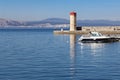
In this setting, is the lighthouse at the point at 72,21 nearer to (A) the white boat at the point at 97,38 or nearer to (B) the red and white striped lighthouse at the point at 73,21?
(B) the red and white striped lighthouse at the point at 73,21

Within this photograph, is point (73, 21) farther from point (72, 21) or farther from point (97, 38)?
point (97, 38)

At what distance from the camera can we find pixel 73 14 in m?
113

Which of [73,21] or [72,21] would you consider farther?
[73,21]

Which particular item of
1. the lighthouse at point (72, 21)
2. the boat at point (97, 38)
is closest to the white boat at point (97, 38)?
the boat at point (97, 38)

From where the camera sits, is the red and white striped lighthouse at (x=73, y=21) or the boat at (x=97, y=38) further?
the red and white striped lighthouse at (x=73, y=21)

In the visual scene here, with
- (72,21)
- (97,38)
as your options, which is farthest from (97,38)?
(72,21)

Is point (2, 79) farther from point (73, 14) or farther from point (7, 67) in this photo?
point (73, 14)

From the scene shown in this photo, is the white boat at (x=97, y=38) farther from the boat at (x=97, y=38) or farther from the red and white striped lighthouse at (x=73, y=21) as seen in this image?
the red and white striped lighthouse at (x=73, y=21)

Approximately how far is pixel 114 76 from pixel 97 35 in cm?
4360

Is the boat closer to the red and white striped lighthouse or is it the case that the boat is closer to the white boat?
the white boat

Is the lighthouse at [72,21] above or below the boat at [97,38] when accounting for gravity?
above

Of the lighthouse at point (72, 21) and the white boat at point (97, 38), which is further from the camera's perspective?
the lighthouse at point (72, 21)

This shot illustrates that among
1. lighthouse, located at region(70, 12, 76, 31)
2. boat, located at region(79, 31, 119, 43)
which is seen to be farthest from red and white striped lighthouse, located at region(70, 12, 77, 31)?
boat, located at region(79, 31, 119, 43)

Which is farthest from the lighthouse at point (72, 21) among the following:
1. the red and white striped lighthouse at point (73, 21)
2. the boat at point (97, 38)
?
the boat at point (97, 38)
